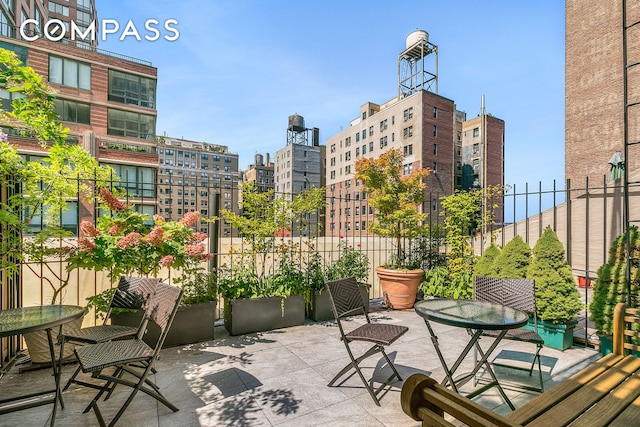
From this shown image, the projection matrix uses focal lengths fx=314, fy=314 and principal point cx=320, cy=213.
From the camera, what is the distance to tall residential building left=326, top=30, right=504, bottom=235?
40875 mm

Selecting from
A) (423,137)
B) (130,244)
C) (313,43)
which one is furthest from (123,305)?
(423,137)

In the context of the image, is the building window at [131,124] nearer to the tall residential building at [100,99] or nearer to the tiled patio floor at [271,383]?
the tall residential building at [100,99]

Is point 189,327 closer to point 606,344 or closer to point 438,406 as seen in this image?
point 438,406

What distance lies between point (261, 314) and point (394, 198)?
3.84 metres

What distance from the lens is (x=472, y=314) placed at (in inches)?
118

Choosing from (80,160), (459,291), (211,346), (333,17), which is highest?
(333,17)

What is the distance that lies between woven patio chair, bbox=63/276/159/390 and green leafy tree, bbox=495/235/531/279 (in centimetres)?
518

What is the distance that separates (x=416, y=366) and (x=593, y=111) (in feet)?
74.4

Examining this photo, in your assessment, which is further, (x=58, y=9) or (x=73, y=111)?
(x=58, y=9)

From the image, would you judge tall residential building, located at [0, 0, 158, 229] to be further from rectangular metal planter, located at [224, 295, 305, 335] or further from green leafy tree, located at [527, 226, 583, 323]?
green leafy tree, located at [527, 226, 583, 323]

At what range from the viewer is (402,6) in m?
8.15

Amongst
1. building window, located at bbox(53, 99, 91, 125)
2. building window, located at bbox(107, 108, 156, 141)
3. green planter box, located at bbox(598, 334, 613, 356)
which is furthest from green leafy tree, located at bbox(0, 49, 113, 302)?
building window, located at bbox(107, 108, 156, 141)

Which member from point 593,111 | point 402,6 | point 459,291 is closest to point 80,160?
point 459,291

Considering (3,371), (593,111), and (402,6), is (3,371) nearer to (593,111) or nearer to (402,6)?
(402,6)
